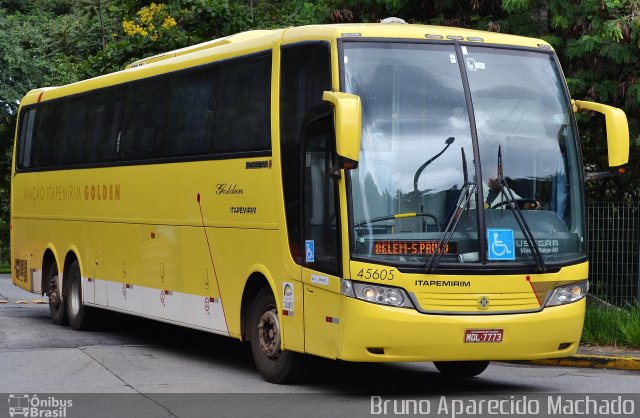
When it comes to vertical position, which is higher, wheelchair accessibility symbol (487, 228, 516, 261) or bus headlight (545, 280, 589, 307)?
wheelchair accessibility symbol (487, 228, 516, 261)

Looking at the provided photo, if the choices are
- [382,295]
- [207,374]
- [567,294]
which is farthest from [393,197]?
[207,374]

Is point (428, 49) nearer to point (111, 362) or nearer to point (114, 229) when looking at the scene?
point (111, 362)

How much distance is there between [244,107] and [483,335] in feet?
12.8

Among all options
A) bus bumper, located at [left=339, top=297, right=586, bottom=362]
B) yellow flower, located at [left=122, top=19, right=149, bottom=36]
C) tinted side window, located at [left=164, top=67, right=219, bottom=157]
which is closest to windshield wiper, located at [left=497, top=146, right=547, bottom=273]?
bus bumper, located at [left=339, top=297, right=586, bottom=362]

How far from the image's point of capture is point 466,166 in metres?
11.5

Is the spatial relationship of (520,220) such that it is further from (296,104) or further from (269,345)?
Result: (269,345)

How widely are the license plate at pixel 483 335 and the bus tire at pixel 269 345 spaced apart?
199cm

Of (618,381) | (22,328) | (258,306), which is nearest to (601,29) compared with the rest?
(618,381)

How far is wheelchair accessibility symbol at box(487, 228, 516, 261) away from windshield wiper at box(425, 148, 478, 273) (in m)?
0.33

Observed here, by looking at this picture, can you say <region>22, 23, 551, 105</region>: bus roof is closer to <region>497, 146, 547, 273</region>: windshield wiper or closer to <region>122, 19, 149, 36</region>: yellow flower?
<region>497, 146, 547, 273</region>: windshield wiper

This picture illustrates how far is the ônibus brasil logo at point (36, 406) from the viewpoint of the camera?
10.6m

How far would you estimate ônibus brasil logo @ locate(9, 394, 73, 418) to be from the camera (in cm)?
1062

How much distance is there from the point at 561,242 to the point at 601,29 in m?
7.02

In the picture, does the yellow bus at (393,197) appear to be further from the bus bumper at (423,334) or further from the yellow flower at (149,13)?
the yellow flower at (149,13)
